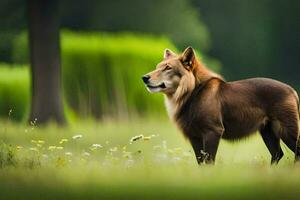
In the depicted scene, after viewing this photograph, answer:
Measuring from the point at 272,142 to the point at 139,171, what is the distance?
5.02 ft

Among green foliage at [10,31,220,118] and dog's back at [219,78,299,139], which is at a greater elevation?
green foliage at [10,31,220,118]

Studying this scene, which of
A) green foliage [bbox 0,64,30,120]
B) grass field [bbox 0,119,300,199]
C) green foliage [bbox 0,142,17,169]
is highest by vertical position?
green foliage [bbox 0,64,30,120]

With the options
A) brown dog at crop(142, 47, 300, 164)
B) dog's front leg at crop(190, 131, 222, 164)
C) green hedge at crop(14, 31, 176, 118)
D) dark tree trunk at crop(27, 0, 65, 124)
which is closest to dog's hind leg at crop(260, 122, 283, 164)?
brown dog at crop(142, 47, 300, 164)

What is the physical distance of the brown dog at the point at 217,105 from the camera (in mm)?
9008

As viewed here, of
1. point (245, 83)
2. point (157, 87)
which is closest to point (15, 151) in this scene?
point (157, 87)

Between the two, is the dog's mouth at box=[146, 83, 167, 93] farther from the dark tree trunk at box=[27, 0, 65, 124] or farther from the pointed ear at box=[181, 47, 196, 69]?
the dark tree trunk at box=[27, 0, 65, 124]

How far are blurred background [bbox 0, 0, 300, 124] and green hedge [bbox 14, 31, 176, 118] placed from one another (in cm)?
1

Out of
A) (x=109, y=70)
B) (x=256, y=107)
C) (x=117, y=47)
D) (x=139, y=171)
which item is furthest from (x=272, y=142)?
(x=117, y=47)

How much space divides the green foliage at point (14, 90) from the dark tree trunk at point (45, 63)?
0.29 metres

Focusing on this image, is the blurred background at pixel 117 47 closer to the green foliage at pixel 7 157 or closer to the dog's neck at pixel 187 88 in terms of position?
the green foliage at pixel 7 157

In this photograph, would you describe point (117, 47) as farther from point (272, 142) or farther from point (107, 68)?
point (272, 142)

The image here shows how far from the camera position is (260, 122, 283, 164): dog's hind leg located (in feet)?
31.0

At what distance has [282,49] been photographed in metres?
11.7

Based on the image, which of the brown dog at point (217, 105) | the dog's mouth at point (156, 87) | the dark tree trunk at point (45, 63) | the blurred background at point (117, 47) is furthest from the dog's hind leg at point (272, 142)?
the dark tree trunk at point (45, 63)
